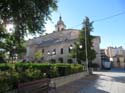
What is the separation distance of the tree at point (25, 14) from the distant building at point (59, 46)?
129ft

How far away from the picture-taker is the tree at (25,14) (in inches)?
400

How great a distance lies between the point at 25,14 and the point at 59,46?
47593 millimetres

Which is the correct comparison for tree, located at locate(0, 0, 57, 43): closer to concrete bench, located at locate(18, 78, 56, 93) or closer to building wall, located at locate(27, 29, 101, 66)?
Answer: concrete bench, located at locate(18, 78, 56, 93)

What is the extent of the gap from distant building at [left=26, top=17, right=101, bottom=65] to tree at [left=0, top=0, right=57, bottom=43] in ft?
129

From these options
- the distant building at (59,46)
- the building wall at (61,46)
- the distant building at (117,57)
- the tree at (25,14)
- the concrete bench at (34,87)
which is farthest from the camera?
the distant building at (117,57)

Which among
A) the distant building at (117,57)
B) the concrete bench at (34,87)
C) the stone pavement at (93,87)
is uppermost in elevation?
the distant building at (117,57)

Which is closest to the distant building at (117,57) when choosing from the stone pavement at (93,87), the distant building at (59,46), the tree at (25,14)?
the distant building at (59,46)

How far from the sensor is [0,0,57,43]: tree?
400 inches

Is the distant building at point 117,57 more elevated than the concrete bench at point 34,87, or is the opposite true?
the distant building at point 117,57

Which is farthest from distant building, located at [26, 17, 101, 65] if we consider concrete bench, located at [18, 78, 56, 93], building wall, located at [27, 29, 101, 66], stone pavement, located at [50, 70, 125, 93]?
concrete bench, located at [18, 78, 56, 93]

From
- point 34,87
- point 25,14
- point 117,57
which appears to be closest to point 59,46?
point 117,57

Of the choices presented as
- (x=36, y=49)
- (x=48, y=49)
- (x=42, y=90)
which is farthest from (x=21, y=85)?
(x=36, y=49)

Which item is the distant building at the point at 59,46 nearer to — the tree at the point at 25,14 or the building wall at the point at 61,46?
the building wall at the point at 61,46

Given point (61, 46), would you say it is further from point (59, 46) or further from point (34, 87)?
point (34, 87)
